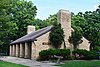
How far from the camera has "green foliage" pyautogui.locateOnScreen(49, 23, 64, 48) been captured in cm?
3228

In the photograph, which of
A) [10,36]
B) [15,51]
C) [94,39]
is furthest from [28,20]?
[94,39]

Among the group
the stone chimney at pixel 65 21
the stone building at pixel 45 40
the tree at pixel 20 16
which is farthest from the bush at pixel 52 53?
the tree at pixel 20 16

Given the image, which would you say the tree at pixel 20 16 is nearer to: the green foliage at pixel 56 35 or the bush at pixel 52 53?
the green foliage at pixel 56 35

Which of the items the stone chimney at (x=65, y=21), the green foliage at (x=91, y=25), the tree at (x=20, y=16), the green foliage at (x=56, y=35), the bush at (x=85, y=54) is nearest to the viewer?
the green foliage at (x=56, y=35)

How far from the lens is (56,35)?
32.1m

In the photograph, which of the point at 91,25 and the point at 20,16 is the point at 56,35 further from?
the point at 20,16

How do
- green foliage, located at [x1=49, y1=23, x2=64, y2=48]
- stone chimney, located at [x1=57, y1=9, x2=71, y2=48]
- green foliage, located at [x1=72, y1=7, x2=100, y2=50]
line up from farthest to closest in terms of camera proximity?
green foliage, located at [x1=72, y1=7, x2=100, y2=50] → stone chimney, located at [x1=57, y1=9, x2=71, y2=48] → green foliage, located at [x1=49, y1=23, x2=64, y2=48]

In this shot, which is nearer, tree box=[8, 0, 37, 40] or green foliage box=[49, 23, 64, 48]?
green foliage box=[49, 23, 64, 48]

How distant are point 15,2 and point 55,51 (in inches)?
1243

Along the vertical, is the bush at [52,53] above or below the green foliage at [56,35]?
below

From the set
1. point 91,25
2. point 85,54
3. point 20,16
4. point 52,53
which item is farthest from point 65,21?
point 20,16

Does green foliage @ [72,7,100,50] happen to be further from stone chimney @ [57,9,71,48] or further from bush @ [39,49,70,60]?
bush @ [39,49,70,60]

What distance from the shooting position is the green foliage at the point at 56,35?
32.3 metres

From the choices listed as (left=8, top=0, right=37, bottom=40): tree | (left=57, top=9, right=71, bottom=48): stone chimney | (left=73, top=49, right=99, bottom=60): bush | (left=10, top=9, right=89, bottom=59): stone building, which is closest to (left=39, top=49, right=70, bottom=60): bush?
(left=10, top=9, right=89, bottom=59): stone building
